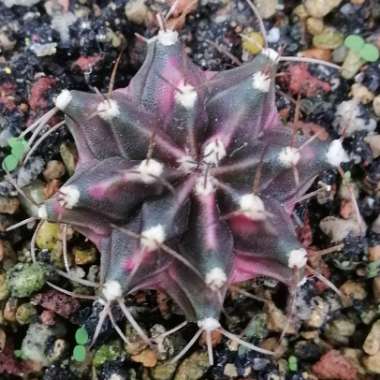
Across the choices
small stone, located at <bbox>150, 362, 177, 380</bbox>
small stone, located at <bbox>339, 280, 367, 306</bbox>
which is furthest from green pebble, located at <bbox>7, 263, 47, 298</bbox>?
small stone, located at <bbox>339, 280, 367, 306</bbox>

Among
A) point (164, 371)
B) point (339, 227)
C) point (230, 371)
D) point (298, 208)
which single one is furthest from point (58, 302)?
point (339, 227)

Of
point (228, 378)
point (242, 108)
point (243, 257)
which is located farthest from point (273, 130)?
point (228, 378)

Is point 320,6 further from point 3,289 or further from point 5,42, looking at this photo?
point 3,289

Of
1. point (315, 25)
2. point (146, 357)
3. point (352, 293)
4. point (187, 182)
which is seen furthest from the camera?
point (315, 25)

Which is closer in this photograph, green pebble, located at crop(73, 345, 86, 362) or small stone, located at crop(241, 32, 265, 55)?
green pebble, located at crop(73, 345, 86, 362)

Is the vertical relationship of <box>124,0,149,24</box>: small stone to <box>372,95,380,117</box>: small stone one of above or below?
above

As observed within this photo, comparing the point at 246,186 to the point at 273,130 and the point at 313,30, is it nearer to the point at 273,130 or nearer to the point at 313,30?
the point at 273,130

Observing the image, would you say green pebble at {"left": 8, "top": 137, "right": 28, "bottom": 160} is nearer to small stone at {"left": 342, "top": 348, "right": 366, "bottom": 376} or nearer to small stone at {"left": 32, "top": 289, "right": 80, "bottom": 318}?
small stone at {"left": 32, "top": 289, "right": 80, "bottom": 318}

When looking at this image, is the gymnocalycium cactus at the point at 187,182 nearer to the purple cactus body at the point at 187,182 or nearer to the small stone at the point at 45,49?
the purple cactus body at the point at 187,182
